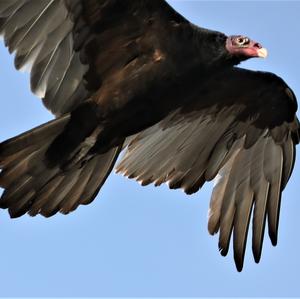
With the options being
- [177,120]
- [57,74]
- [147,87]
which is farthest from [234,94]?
[57,74]

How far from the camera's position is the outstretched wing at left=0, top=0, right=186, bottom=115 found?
27.6 feet

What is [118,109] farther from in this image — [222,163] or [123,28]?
[222,163]

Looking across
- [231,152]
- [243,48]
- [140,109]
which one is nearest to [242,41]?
[243,48]

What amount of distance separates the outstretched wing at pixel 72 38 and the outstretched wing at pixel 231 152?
45.5 inches

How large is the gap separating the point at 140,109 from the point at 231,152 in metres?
1.72

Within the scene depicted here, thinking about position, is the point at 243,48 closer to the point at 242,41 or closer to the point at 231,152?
the point at 242,41

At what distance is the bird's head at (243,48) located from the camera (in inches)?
340

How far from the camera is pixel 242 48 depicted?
8.75 m

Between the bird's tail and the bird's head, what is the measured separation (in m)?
1.50

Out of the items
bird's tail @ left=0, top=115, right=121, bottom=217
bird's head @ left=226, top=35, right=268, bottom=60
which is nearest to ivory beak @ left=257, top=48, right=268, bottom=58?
bird's head @ left=226, top=35, right=268, bottom=60

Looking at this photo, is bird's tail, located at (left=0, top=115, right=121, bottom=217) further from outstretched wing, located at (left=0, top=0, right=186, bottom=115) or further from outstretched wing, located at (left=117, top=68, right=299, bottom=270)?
outstretched wing, located at (left=117, top=68, right=299, bottom=270)

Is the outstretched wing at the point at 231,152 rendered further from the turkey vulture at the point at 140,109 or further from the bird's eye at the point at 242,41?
the bird's eye at the point at 242,41

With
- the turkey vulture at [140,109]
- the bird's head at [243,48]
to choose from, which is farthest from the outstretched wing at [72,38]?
the bird's head at [243,48]

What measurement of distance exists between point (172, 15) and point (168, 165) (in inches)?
83.1
